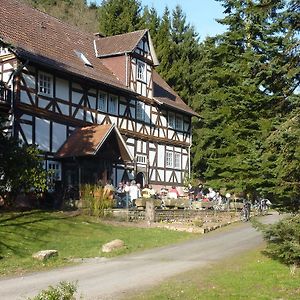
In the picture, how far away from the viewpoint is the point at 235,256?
15.6 m

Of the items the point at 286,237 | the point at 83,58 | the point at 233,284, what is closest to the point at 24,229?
the point at 233,284

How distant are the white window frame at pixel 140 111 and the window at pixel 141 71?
1.70 metres

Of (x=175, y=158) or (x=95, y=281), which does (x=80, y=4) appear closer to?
(x=175, y=158)

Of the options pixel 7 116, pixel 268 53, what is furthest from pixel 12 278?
pixel 7 116

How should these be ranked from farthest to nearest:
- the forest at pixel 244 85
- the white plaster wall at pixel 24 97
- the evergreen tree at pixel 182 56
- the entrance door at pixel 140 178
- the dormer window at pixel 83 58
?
1. the evergreen tree at pixel 182 56
2. the entrance door at pixel 140 178
3. the dormer window at pixel 83 58
4. the white plaster wall at pixel 24 97
5. the forest at pixel 244 85

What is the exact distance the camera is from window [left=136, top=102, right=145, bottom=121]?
36.2 meters

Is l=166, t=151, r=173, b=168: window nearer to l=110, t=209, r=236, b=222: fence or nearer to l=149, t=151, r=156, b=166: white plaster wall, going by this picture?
l=149, t=151, r=156, b=166: white plaster wall

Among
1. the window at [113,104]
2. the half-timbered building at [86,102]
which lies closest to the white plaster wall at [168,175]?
the half-timbered building at [86,102]

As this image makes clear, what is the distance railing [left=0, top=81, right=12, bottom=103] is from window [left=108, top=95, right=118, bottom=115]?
8157 mm

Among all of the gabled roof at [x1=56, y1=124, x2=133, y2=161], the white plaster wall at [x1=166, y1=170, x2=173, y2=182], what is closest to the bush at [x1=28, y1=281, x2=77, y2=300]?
the gabled roof at [x1=56, y1=124, x2=133, y2=161]

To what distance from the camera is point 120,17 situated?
55.1 meters

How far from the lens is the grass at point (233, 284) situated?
403 inches

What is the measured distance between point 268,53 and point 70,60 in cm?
1925

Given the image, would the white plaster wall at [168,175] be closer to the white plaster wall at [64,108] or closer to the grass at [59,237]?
the white plaster wall at [64,108]
